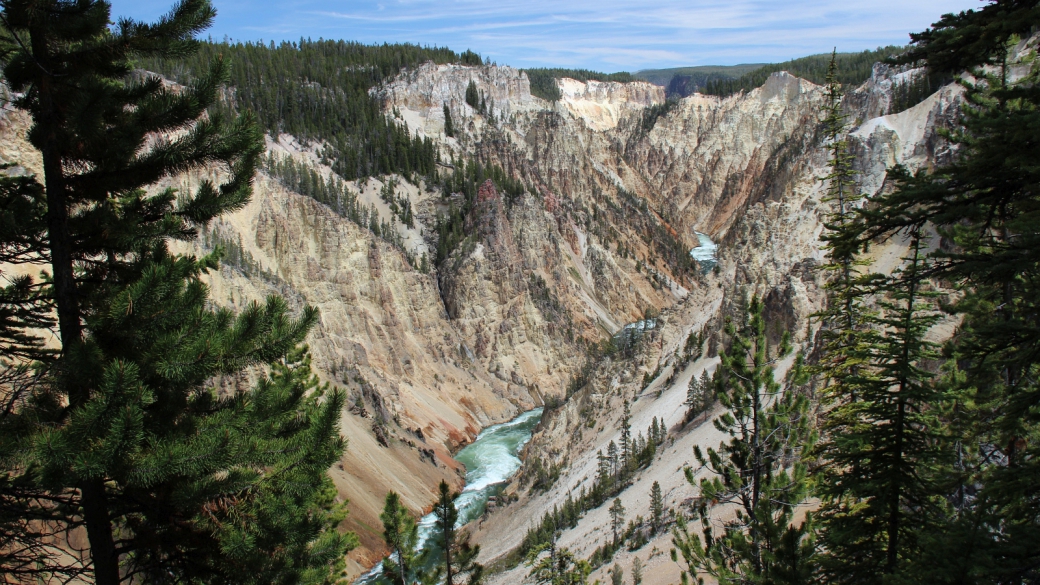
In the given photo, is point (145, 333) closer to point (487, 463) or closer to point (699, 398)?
point (699, 398)

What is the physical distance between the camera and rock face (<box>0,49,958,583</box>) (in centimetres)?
3981

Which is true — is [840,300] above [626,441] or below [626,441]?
above

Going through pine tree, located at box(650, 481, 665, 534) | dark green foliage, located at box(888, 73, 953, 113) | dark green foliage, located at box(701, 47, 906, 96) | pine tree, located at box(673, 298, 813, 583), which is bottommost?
pine tree, located at box(650, 481, 665, 534)

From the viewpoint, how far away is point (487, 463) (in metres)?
52.4

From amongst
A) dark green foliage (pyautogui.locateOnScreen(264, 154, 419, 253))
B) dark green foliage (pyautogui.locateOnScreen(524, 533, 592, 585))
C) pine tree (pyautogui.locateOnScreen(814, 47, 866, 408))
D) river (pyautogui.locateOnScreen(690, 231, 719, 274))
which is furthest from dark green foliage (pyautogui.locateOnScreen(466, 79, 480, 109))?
pine tree (pyautogui.locateOnScreen(814, 47, 866, 408))

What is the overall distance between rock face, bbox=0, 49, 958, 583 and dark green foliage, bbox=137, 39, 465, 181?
10.5ft

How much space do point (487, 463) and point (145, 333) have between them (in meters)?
48.4

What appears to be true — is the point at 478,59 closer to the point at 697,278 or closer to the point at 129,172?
the point at 697,278

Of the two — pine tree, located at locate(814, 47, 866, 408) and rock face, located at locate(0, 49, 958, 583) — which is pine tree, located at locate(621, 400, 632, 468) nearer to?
rock face, located at locate(0, 49, 958, 583)


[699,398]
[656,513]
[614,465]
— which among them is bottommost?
[614,465]

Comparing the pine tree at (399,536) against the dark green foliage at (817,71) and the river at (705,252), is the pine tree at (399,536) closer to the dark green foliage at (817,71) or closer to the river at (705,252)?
the river at (705,252)

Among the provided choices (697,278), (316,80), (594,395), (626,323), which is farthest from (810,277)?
(316,80)

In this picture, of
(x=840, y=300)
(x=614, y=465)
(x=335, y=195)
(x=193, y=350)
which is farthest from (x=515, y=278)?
(x=193, y=350)

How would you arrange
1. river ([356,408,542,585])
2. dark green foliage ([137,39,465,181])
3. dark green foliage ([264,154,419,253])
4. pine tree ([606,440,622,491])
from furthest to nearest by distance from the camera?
dark green foliage ([137,39,465,181]) < dark green foliage ([264,154,419,253]) < river ([356,408,542,585]) < pine tree ([606,440,622,491])
